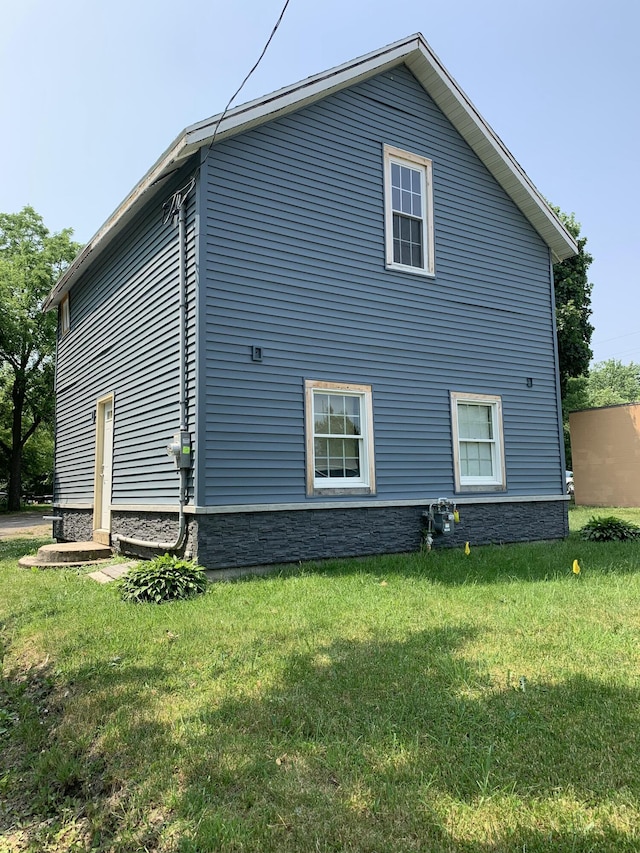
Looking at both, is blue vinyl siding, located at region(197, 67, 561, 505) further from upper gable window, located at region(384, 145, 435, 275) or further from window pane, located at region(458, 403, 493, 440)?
window pane, located at region(458, 403, 493, 440)

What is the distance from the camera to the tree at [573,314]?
73.8 feet

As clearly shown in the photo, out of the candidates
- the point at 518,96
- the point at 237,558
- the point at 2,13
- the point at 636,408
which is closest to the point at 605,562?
the point at 237,558

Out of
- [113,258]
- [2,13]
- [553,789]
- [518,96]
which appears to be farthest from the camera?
[113,258]

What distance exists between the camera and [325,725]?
319cm

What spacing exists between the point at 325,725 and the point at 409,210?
338 inches

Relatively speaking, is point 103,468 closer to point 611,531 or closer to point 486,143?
point 486,143

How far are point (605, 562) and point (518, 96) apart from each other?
6986 mm

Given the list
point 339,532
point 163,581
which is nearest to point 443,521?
point 339,532

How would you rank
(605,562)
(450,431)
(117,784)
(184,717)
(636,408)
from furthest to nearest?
1. (636,408)
2. (450,431)
3. (605,562)
4. (184,717)
5. (117,784)

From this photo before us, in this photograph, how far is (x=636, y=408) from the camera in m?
20.3

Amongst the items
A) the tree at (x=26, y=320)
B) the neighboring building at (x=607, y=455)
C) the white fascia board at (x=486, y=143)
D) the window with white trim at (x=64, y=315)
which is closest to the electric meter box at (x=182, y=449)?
the white fascia board at (x=486, y=143)

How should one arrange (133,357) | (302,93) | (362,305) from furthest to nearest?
(133,357), (362,305), (302,93)

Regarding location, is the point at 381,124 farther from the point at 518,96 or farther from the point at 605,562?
the point at 605,562

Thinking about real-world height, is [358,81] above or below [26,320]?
below
